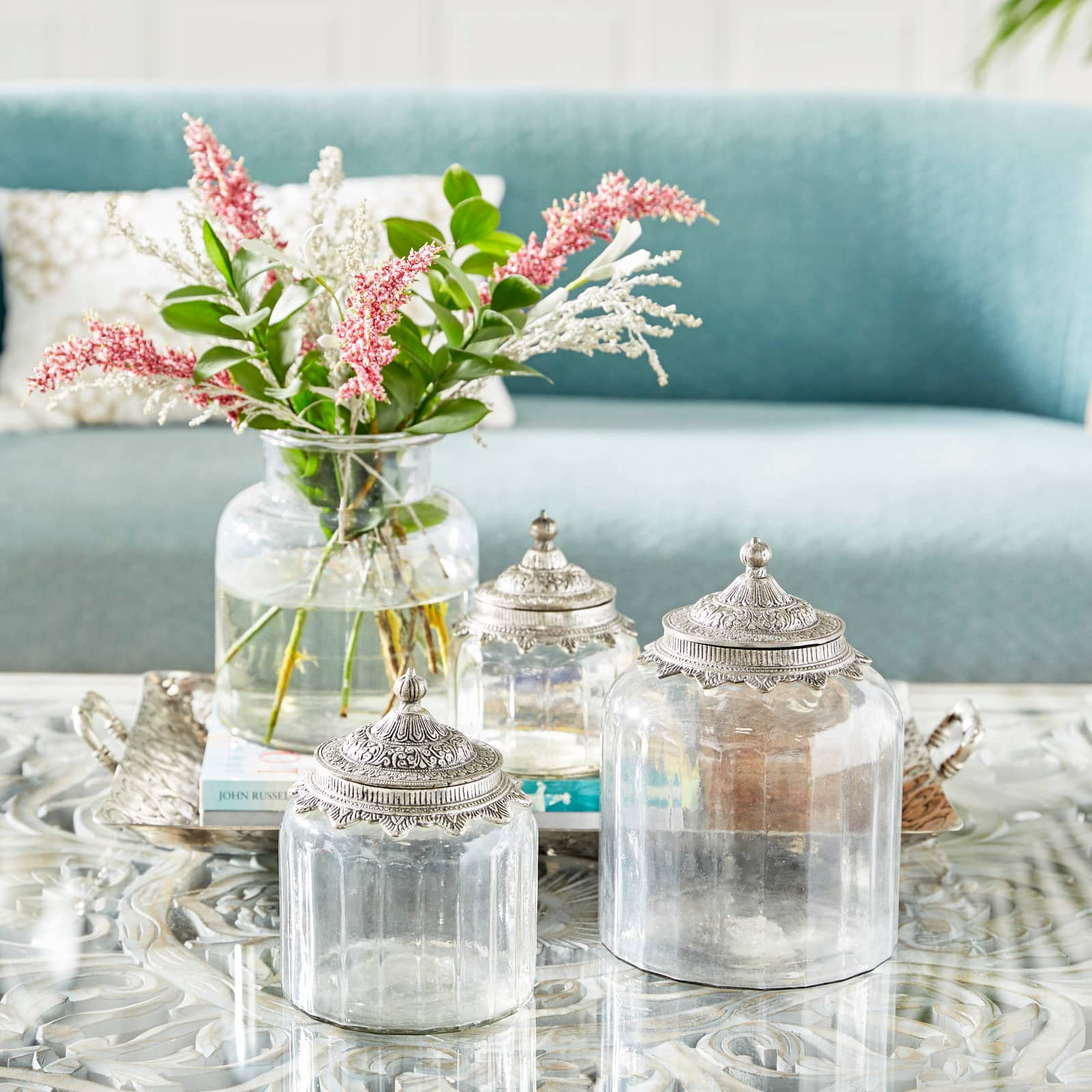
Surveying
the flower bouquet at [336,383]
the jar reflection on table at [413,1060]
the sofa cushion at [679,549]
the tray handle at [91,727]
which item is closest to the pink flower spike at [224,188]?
the flower bouquet at [336,383]

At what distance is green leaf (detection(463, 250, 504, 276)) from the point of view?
88cm

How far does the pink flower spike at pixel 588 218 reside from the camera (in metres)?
0.81

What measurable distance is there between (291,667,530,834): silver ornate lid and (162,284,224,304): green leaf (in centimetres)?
28

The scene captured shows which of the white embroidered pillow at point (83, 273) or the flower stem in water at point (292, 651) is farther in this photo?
the white embroidered pillow at point (83, 273)

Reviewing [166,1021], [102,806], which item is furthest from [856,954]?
[102,806]

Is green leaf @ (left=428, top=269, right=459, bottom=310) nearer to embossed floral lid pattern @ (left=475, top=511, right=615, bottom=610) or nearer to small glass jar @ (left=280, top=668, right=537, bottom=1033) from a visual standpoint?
embossed floral lid pattern @ (left=475, top=511, right=615, bottom=610)

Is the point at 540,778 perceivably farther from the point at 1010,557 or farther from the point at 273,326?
the point at 1010,557

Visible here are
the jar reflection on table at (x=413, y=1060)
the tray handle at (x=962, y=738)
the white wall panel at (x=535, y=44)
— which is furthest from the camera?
the white wall panel at (x=535, y=44)

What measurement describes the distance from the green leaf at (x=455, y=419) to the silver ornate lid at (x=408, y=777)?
0.76ft

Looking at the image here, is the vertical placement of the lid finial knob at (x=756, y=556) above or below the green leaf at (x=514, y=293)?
below

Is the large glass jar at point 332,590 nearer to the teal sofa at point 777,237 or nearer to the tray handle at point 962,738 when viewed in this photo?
the tray handle at point 962,738

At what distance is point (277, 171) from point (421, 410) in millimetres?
1486

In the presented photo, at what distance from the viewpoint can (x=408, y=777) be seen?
0.62 meters

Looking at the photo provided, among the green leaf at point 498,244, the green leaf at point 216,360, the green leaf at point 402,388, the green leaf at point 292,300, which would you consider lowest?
the green leaf at point 402,388
